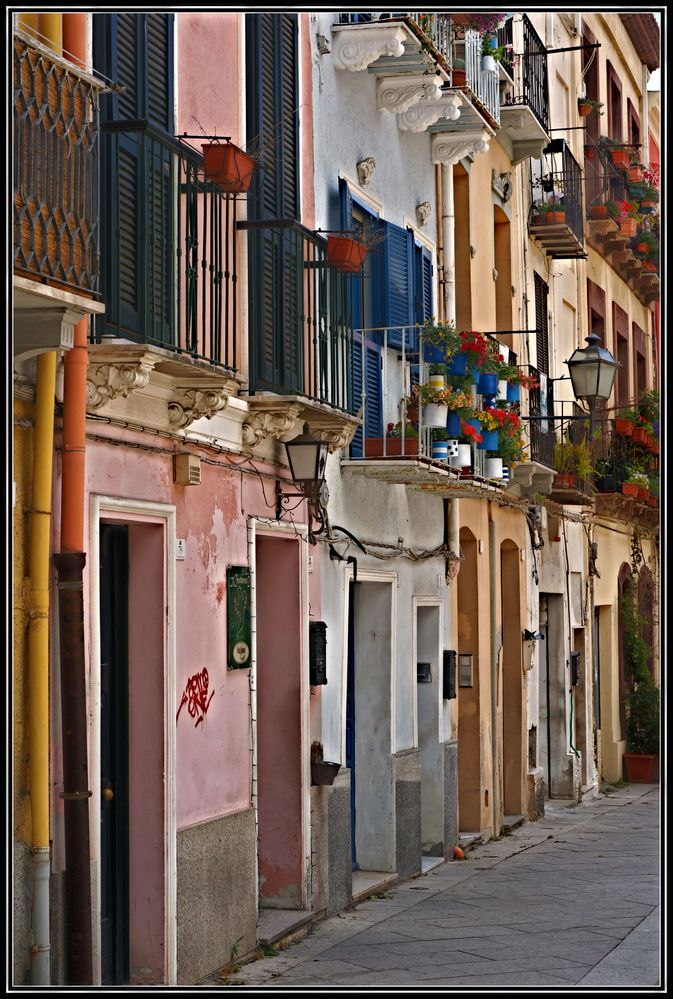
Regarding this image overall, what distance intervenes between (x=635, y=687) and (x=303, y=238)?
53.6ft

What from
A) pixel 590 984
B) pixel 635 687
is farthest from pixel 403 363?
pixel 635 687

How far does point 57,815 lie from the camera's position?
7762 mm

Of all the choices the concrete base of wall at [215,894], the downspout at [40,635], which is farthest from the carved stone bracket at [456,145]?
the downspout at [40,635]

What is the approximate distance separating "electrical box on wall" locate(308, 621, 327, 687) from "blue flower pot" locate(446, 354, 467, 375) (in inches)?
120

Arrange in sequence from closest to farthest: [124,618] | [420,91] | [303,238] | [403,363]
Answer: [124,618]
[303,238]
[403,363]
[420,91]

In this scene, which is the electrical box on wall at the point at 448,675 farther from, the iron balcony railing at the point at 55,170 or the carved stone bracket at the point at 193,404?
the iron balcony railing at the point at 55,170

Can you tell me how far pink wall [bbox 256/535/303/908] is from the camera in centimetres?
1135

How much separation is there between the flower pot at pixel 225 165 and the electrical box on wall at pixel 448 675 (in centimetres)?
720

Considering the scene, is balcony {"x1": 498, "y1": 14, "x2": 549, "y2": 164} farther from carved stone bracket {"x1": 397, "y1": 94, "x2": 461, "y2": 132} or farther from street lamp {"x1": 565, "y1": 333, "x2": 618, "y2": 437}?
carved stone bracket {"x1": 397, "y1": 94, "x2": 461, "y2": 132}

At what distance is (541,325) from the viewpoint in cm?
2103

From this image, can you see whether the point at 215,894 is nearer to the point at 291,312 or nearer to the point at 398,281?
the point at 291,312

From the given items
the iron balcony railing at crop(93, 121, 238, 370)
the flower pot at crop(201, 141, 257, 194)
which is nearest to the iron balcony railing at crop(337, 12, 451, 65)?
the flower pot at crop(201, 141, 257, 194)

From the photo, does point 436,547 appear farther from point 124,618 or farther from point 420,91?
point 124,618

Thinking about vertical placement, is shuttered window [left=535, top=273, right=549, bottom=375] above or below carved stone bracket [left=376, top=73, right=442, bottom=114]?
below
